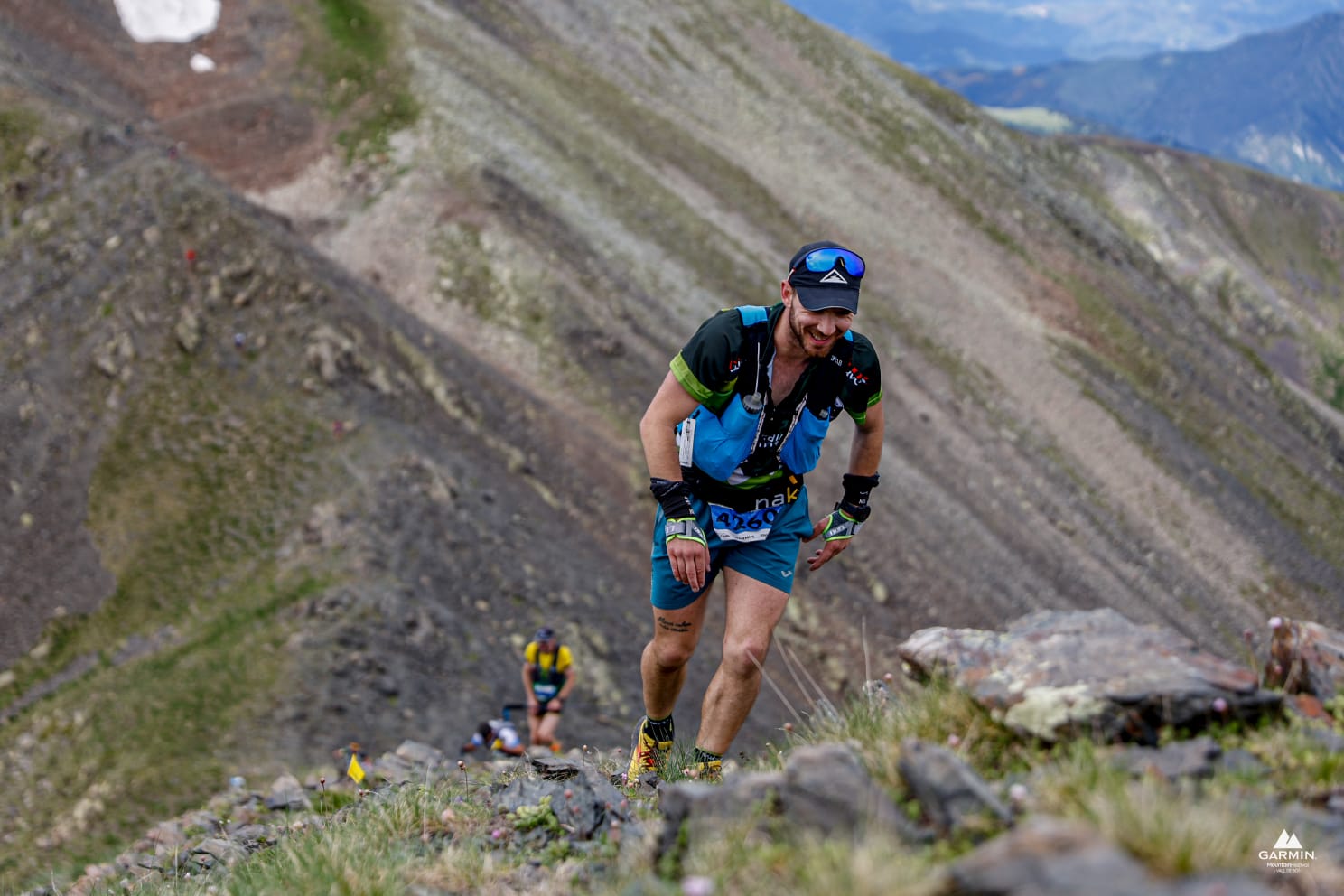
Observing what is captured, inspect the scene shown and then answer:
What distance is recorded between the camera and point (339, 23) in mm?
35156

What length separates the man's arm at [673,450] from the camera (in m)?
6.02

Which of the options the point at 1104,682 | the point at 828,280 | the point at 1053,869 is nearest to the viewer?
the point at 1053,869

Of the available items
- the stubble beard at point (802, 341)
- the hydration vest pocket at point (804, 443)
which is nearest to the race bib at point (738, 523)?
the hydration vest pocket at point (804, 443)

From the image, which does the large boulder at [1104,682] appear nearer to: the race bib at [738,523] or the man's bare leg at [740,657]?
the man's bare leg at [740,657]

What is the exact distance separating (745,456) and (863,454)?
42.1 inches

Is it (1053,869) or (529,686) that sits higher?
(1053,869)

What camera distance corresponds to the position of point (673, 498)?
6.11 meters

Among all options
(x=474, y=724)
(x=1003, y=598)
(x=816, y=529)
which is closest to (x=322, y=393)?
(x=474, y=724)

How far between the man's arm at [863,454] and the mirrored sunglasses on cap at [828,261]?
111 cm

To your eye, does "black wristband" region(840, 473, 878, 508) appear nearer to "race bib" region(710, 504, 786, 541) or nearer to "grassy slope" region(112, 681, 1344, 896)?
"race bib" region(710, 504, 786, 541)

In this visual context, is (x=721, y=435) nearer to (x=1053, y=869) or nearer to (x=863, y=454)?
(x=863, y=454)

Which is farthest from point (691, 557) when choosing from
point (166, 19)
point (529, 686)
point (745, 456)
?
point (166, 19)

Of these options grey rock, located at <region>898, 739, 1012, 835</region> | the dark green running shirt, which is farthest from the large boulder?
the dark green running shirt

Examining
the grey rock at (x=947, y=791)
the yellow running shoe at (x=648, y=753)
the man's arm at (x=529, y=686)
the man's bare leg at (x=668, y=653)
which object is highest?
the grey rock at (x=947, y=791)
